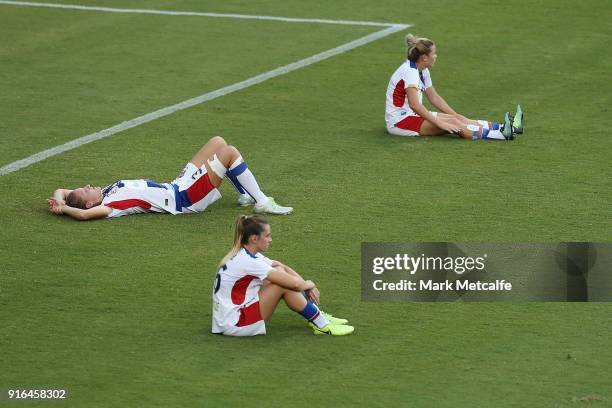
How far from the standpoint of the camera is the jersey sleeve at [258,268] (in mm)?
10430

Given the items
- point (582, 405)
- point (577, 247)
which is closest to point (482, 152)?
point (577, 247)

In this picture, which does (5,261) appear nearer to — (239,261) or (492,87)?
(239,261)

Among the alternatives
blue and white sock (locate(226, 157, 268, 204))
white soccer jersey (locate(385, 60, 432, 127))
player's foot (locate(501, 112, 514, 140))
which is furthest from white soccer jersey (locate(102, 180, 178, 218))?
player's foot (locate(501, 112, 514, 140))

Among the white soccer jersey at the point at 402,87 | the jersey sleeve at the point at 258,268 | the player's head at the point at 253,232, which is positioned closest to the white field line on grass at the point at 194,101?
the white soccer jersey at the point at 402,87

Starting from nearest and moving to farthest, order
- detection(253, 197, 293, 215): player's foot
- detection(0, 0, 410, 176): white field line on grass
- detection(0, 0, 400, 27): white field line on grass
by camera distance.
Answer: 1. detection(253, 197, 293, 215): player's foot
2. detection(0, 0, 410, 176): white field line on grass
3. detection(0, 0, 400, 27): white field line on grass

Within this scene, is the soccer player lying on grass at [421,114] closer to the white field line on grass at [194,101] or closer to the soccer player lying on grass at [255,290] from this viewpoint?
the white field line on grass at [194,101]

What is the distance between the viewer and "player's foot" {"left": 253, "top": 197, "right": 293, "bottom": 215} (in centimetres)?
1380

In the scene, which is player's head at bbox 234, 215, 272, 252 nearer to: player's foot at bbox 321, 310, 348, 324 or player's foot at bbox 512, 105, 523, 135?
player's foot at bbox 321, 310, 348, 324

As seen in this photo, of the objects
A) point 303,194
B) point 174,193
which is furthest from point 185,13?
point 174,193

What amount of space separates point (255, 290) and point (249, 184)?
3.24m

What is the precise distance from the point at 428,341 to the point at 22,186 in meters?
6.43

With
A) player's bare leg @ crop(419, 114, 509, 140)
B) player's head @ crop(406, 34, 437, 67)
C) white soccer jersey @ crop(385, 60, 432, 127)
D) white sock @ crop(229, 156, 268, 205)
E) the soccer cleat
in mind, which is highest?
player's head @ crop(406, 34, 437, 67)

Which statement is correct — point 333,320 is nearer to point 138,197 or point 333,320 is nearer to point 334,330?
point 334,330

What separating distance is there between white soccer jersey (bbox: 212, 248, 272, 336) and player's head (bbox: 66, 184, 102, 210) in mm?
3544
